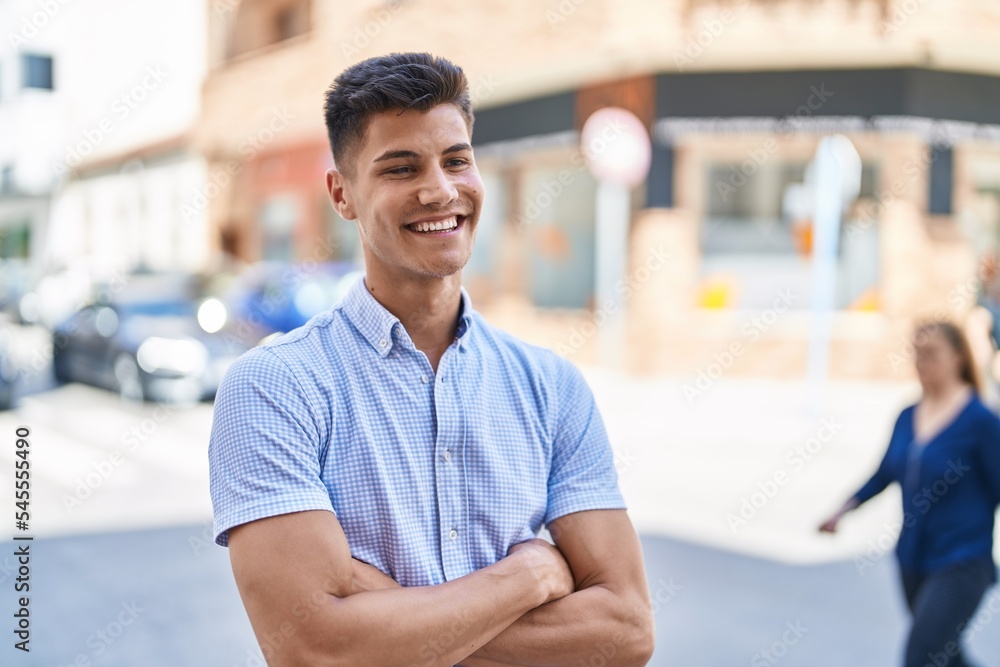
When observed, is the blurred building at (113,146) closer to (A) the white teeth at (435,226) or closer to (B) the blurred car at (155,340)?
(B) the blurred car at (155,340)

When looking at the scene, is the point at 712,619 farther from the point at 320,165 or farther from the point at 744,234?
the point at 320,165

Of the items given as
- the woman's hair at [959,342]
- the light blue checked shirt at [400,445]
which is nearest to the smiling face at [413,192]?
the light blue checked shirt at [400,445]

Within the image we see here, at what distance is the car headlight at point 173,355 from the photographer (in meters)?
11.7

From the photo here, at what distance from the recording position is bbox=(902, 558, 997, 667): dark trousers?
3.68m

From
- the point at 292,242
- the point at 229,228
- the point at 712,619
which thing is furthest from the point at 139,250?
the point at 712,619

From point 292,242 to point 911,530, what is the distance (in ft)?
68.8

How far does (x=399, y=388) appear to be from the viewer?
1.87 m

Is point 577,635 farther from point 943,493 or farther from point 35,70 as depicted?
point 35,70

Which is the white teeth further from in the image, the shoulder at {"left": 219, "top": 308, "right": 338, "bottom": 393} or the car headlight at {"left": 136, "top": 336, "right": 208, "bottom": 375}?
the car headlight at {"left": 136, "top": 336, "right": 208, "bottom": 375}

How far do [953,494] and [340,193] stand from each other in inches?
116

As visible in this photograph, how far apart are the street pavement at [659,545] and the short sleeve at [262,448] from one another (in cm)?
325

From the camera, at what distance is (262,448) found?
1716 millimetres

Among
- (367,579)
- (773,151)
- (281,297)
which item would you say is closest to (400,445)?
(367,579)

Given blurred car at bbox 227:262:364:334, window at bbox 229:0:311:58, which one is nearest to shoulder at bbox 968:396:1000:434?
blurred car at bbox 227:262:364:334
